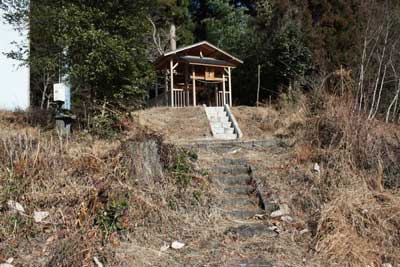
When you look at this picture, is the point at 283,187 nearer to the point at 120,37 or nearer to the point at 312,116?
the point at 312,116

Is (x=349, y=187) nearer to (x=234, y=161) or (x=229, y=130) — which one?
(x=234, y=161)

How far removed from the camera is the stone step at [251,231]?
4.07m

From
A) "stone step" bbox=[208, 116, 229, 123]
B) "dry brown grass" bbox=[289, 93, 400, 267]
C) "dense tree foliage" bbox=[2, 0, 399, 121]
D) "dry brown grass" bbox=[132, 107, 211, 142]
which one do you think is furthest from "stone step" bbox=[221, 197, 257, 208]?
"stone step" bbox=[208, 116, 229, 123]

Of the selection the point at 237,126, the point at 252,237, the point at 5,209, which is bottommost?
the point at 252,237

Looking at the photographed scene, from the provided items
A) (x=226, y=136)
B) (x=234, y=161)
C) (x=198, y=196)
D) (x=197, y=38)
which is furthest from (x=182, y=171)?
(x=197, y=38)

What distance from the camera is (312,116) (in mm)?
6789

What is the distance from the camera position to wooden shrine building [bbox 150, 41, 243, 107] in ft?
48.5

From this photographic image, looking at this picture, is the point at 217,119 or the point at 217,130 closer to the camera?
the point at 217,130

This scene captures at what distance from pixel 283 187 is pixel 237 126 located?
17.4ft

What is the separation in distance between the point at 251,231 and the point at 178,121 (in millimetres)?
6857

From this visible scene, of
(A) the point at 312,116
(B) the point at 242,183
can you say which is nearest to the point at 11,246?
(B) the point at 242,183

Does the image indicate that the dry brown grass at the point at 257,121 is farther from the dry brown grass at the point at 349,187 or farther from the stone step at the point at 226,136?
the dry brown grass at the point at 349,187

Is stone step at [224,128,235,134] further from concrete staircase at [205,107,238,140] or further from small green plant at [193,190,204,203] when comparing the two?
small green plant at [193,190,204,203]

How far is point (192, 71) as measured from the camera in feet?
50.2
